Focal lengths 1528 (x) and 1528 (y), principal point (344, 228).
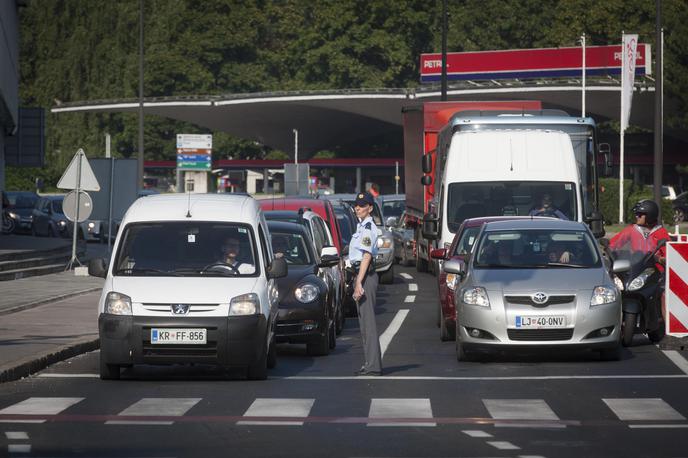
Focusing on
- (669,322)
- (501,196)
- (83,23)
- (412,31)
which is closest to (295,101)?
(412,31)

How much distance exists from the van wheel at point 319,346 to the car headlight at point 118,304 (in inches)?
131

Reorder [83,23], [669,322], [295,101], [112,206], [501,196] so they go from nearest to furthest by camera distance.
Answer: [669,322], [501,196], [112,206], [295,101], [83,23]

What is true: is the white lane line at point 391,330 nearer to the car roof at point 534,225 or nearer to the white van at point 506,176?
the white van at point 506,176

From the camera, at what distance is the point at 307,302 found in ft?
55.1

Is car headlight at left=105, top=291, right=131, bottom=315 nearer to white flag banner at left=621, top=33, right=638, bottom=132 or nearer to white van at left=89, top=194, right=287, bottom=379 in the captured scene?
white van at left=89, top=194, right=287, bottom=379

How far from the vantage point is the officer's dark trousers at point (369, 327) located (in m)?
14.8

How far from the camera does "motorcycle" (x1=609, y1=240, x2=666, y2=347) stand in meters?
17.7

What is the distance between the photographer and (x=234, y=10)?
4262 inches

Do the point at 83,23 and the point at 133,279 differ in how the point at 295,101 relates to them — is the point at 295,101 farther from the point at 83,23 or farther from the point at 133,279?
the point at 133,279

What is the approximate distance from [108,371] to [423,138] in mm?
21853

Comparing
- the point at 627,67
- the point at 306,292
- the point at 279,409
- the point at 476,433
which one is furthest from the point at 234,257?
the point at 627,67

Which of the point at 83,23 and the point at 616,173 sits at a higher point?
the point at 83,23

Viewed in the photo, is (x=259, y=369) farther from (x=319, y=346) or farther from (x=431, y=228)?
(x=431, y=228)

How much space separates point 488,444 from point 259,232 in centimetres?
552
